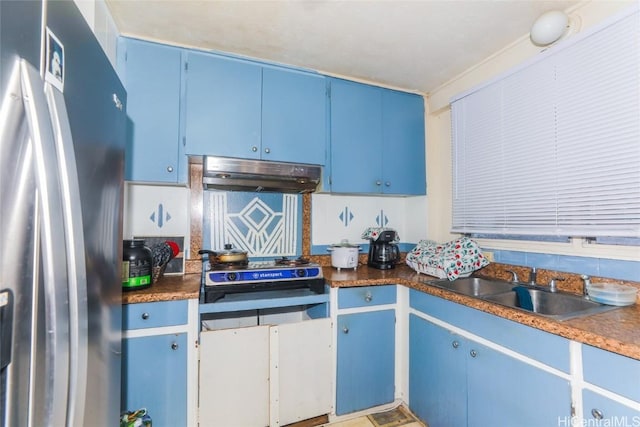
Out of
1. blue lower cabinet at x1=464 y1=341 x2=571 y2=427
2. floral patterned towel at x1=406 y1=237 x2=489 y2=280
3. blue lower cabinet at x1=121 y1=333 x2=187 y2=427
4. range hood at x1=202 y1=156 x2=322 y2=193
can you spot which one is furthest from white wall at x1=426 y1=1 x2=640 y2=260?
blue lower cabinet at x1=121 y1=333 x2=187 y2=427

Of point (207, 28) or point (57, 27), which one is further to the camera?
point (207, 28)

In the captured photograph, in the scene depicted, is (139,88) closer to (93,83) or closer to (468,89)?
(93,83)

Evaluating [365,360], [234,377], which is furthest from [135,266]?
[365,360]

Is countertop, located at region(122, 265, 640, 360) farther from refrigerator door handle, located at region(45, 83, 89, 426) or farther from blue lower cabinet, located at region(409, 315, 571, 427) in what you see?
refrigerator door handle, located at region(45, 83, 89, 426)

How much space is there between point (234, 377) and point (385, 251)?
1.34 meters

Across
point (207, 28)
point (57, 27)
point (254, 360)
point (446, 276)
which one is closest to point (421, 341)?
point (446, 276)

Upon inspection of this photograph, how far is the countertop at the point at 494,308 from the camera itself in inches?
37.0

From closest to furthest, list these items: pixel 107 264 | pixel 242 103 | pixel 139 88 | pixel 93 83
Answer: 1. pixel 93 83
2. pixel 107 264
3. pixel 139 88
4. pixel 242 103

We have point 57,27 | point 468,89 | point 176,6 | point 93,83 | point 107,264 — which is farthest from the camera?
point 468,89

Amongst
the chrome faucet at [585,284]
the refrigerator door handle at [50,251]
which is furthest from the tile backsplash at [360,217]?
the refrigerator door handle at [50,251]

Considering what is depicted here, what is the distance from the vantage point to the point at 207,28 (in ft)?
5.53

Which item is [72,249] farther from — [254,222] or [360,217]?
[360,217]

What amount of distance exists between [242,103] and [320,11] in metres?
0.73

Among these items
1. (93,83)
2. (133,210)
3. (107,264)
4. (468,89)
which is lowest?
(107,264)
